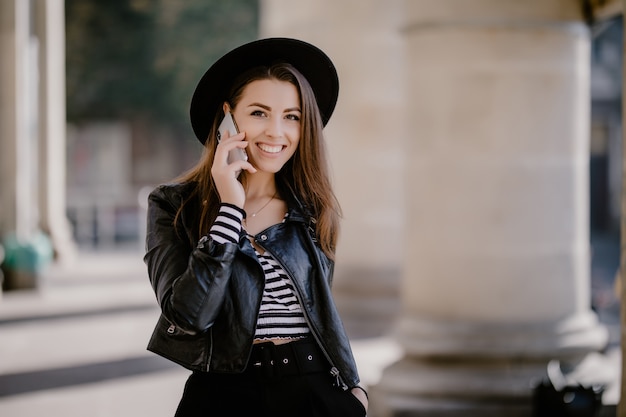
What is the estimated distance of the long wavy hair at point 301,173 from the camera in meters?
2.84

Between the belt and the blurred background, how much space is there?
3.36 meters

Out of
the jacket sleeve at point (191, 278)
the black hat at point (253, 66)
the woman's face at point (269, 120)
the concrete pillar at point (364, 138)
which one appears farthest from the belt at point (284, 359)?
the concrete pillar at point (364, 138)

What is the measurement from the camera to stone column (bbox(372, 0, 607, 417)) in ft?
19.3

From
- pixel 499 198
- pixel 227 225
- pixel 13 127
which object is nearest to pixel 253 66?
pixel 227 225

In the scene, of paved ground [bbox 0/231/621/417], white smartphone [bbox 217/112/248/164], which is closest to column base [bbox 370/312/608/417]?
paved ground [bbox 0/231/621/417]

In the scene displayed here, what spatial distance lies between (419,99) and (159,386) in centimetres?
→ 333

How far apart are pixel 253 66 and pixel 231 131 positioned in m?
0.26

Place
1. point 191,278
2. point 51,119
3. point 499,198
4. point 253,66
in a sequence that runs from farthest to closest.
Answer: point 51,119
point 499,198
point 253,66
point 191,278

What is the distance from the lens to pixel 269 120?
282 cm

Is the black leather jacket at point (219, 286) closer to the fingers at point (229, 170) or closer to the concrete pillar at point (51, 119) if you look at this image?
the fingers at point (229, 170)

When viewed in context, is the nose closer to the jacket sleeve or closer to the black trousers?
the jacket sleeve

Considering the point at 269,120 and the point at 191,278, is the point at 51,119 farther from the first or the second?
the point at 191,278

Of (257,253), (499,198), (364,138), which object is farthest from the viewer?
(364,138)

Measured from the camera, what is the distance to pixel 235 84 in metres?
2.89
